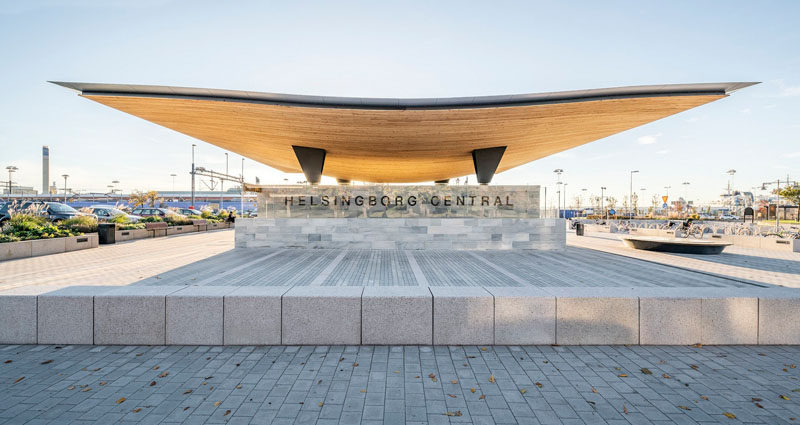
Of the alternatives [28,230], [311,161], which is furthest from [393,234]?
[28,230]

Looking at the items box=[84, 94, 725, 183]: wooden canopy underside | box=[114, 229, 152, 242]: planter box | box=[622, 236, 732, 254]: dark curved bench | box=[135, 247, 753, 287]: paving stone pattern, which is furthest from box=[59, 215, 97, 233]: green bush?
box=[622, 236, 732, 254]: dark curved bench

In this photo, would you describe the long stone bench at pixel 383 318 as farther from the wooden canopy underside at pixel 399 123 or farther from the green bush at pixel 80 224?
the green bush at pixel 80 224

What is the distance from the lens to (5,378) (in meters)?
3.78

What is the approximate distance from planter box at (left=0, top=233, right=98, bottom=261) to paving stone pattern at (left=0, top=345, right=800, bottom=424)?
10631 millimetres

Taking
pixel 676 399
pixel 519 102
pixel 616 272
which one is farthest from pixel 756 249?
pixel 676 399

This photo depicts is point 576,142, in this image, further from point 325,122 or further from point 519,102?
point 325,122

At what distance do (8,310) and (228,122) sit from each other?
1005 cm

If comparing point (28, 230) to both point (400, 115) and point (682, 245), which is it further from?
point (682, 245)

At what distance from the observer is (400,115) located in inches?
473

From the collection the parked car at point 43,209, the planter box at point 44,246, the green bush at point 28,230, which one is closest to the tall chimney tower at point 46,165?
the parked car at point 43,209

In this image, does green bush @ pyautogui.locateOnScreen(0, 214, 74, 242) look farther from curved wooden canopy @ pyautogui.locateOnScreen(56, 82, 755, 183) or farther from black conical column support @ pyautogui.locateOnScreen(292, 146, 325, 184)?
black conical column support @ pyautogui.locateOnScreen(292, 146, 325, 184)

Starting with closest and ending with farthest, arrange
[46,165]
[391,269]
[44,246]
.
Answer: [391,269] → [44,246] → [46,165]

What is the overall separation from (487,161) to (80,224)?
2128 cm

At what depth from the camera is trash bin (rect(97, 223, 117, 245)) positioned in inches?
627
